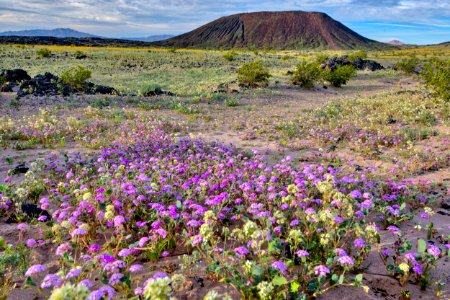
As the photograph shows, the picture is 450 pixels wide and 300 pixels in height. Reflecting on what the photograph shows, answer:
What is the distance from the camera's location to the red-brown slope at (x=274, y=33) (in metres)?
150

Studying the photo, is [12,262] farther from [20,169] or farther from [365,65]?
[365,65]

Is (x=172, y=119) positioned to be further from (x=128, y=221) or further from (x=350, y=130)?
(x=128, y=221)

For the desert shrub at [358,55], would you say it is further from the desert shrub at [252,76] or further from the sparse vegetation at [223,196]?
the sparse vegetation at [223,196]

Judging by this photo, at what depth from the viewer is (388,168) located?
710 centimetres

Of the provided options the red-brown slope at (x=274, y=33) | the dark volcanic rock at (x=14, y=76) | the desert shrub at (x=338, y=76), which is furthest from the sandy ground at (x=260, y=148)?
the red-brown slope at (x=274, y=33)

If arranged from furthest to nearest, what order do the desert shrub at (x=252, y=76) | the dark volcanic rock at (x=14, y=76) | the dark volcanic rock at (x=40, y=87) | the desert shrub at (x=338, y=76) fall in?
the desert shrub at (x=338, y=76)
the desert shrub at (x=252, y=76)
the dark volcanic rock at (x=14, y=76)
the dark volcanic rock at (x=40, y=87)

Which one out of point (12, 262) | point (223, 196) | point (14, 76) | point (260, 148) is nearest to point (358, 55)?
point (14, 76)

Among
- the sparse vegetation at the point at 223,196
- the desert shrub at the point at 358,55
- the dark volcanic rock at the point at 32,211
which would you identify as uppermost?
the desert shrub at the point at 358,55

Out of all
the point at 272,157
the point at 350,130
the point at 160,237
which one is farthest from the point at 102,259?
the point at 350,130

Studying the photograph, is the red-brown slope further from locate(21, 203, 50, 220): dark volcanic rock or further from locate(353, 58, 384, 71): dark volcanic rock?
locate(21, 203, 50, 220): dark volcanic rock

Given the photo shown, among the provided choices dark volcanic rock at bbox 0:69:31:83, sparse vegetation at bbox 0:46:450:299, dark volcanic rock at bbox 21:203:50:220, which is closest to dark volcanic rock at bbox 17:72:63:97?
sparse vegetation at bbox 0:46:450:299

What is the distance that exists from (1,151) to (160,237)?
6.08 metres

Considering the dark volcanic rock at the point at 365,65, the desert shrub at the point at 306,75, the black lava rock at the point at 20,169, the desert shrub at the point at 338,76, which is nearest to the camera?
the black lava rock at the point at 20,169

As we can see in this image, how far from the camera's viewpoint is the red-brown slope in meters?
150
